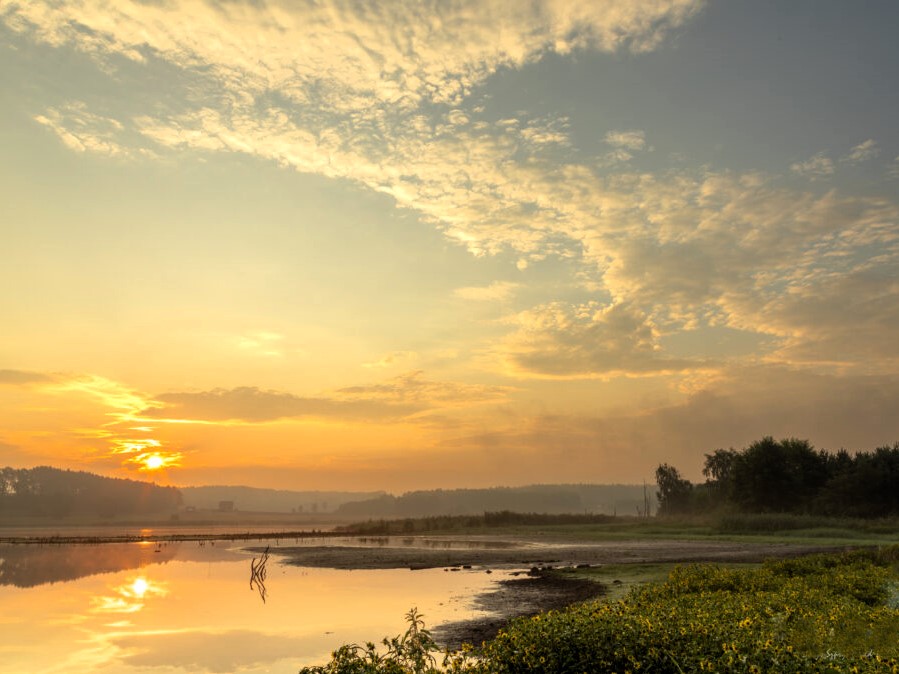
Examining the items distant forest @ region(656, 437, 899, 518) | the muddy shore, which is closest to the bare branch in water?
the muddy shore

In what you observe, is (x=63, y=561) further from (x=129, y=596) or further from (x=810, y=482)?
(x=810, y=482)

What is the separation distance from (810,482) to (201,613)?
11097 centimetres

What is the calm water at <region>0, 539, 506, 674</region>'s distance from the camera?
23922 millimetres

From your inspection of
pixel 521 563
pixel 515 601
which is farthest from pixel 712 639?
pixel 521 563

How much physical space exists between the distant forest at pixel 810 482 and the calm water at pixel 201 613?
8071 centimetres

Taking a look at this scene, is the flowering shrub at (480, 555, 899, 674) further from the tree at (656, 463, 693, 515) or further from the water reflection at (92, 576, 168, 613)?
the tree at (656, 463, 693, 515)

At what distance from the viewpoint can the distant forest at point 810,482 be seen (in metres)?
101

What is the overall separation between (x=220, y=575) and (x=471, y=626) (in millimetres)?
35656

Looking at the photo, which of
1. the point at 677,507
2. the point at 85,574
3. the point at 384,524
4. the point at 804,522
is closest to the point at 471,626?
the point at 85,574

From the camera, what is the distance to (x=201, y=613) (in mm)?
34562

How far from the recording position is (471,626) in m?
27.6

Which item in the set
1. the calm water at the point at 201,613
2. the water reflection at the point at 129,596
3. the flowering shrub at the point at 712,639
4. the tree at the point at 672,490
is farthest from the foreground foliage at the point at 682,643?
the tree at the point at 672,490

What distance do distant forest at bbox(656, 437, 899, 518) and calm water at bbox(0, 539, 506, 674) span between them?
265 feet

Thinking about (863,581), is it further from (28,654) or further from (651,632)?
(28,654)
